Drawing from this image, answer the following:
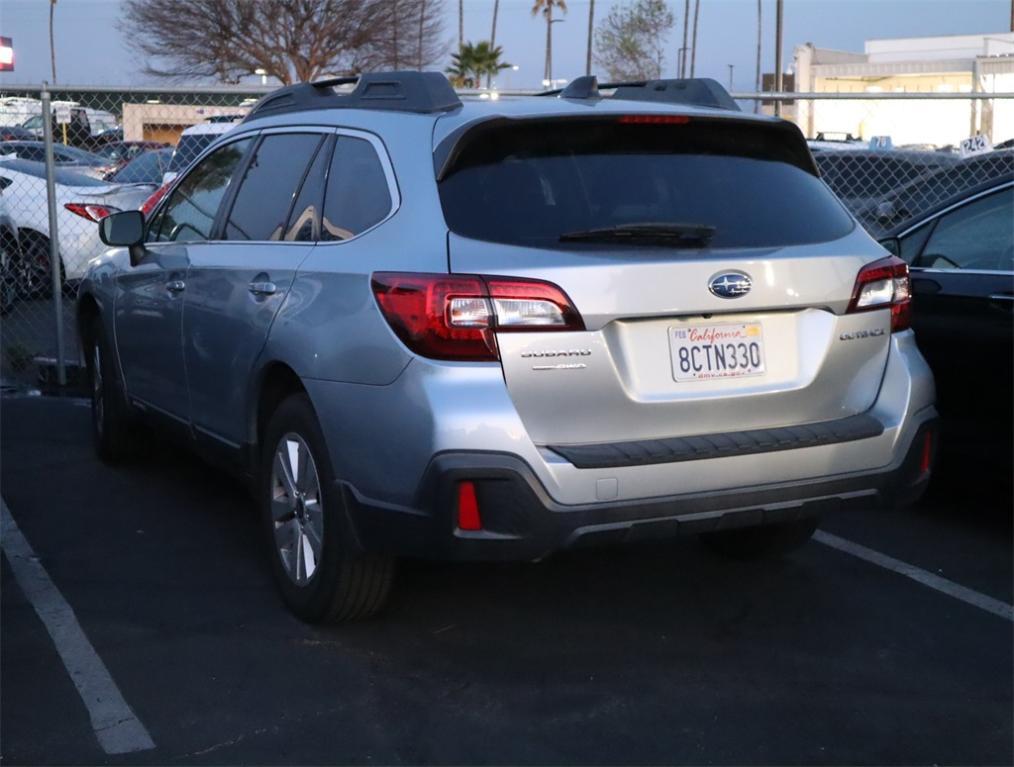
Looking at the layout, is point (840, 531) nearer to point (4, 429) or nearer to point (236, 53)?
point (4, 429)

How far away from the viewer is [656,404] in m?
4.04

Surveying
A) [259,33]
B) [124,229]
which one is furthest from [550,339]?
[259,33]

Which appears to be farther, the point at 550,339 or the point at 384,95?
the point at 384,95

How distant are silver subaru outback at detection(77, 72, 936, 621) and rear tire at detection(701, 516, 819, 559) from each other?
32.7 inches

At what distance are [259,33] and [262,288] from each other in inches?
1515

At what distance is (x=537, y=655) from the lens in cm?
451

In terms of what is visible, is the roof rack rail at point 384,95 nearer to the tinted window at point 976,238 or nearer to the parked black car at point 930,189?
the tinted window at point 976,238

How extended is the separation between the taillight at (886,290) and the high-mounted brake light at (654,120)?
0.77 meters

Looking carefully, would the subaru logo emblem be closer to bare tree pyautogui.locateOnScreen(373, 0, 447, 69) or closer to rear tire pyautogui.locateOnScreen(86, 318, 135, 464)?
rear tire pyautogui.locateOnScreen(86, 318, 135, 464)

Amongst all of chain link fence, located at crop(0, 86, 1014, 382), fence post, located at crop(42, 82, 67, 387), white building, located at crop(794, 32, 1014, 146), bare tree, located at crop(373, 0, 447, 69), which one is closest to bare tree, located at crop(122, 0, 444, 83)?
bare tree, located at crop(373, 0, 447, 69)

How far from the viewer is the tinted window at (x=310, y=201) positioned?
15.7 feet

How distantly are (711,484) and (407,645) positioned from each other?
3.98ft

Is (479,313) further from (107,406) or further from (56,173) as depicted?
(56,173)

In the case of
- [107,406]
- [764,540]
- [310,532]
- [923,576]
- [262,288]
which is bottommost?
[923,576]
